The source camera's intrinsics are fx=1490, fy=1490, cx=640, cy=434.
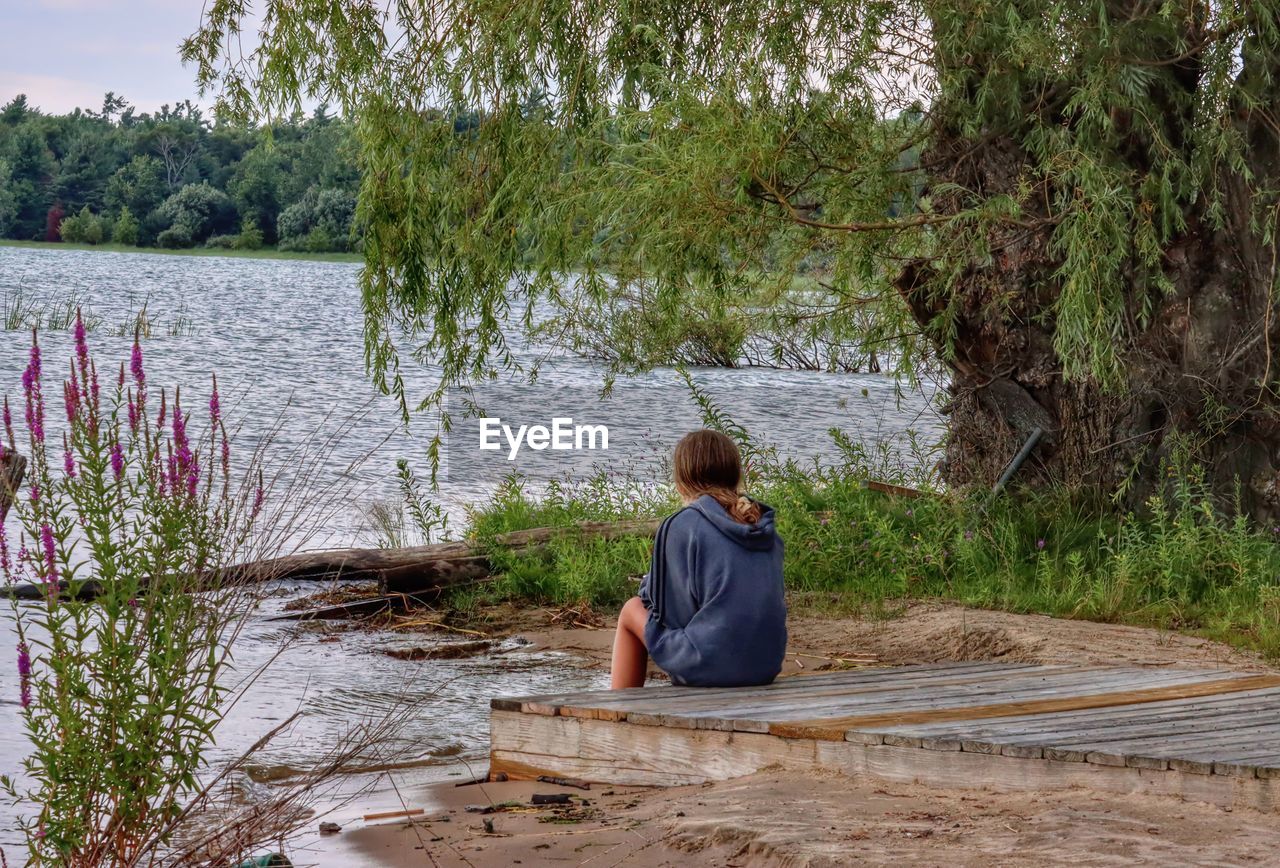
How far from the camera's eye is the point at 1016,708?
16.6ft

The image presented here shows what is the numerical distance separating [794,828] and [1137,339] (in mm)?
6131

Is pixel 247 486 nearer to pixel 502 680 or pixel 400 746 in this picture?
pixel 400 746

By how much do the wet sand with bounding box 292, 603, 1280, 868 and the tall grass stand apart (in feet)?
12.0

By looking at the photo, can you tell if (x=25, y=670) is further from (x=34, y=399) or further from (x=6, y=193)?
(x=6, y=193)

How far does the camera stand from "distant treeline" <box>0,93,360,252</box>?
66125mm

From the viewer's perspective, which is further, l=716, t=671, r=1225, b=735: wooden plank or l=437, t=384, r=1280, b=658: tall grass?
l=437, t=384, r=1280, b=658: tall grass

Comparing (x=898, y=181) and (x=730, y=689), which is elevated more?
(x=898, y=181)

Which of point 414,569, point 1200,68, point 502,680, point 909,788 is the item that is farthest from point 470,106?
point 909,788

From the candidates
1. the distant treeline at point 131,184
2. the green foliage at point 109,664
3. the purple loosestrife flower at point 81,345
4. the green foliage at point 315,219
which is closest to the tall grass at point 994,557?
the green foliage at point 109,664

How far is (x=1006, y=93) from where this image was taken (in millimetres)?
8484

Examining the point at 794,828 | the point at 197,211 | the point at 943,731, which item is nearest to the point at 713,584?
the point at 943,731

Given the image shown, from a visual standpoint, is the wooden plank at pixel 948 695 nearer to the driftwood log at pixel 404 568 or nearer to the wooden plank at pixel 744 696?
the wooden plank at pixel 744 696

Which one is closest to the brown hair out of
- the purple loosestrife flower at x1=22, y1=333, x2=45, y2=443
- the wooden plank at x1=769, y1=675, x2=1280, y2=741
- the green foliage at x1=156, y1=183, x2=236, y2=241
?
the wooden plank at x1=769, y1=675, x2=1280, y2=741

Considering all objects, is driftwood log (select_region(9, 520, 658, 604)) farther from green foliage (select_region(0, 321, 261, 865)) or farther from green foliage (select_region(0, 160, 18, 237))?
green foliage (select_region(0, 160, 18, 237))
